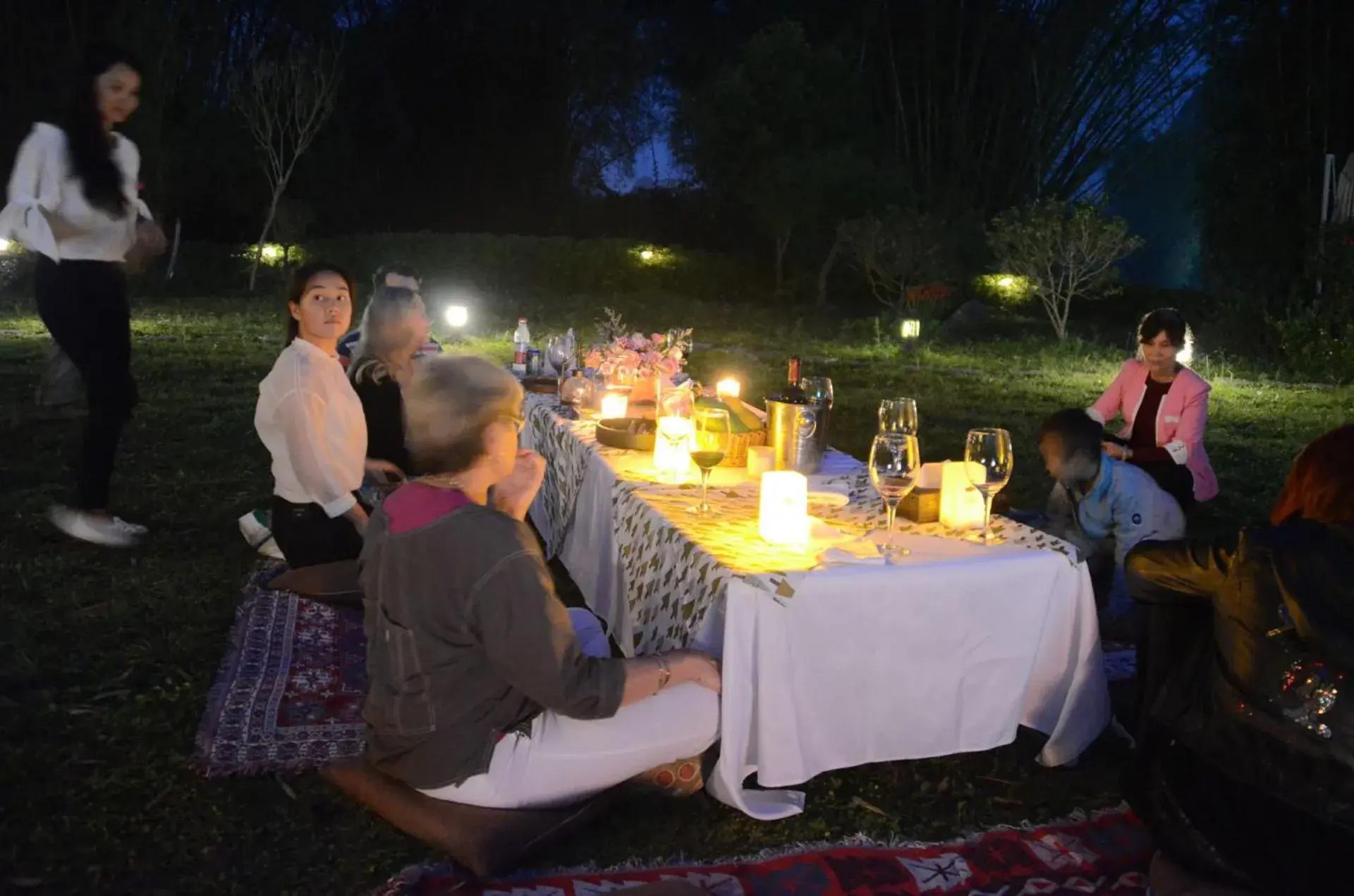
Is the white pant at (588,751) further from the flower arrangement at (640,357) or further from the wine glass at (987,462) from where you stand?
the flower arrangement at (640,357)

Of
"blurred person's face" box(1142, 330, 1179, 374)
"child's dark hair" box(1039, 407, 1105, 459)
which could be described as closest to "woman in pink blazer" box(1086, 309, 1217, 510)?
"blurred person's face" box(1142, 330, 1179, 374)

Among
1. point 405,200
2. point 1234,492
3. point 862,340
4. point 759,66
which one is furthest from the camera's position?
point 405,200

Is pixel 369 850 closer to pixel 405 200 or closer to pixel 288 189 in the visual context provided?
pixel 288 189

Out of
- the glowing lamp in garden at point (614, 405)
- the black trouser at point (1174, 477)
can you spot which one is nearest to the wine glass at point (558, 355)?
the glowing lamp in garden at point (614, 405)

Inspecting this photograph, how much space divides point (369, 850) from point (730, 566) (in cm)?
113

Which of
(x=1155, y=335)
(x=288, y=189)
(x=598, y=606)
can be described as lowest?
(x=598, y=606)

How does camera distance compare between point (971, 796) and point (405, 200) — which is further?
point (405, 200)

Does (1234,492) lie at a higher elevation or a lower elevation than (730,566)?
lower

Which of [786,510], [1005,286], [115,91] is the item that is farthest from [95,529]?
[1005,286]

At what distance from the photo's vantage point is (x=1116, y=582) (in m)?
4.71

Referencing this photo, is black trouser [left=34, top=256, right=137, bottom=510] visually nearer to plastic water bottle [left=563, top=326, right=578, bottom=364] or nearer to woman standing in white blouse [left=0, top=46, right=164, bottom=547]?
woman standing in white blouse [left=0, top=46, right=164, bottom=547]

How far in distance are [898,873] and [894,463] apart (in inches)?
38.1

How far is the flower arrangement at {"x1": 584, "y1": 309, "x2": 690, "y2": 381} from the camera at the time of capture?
4383 millimetres

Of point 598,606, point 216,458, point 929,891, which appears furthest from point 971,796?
point 216,458
